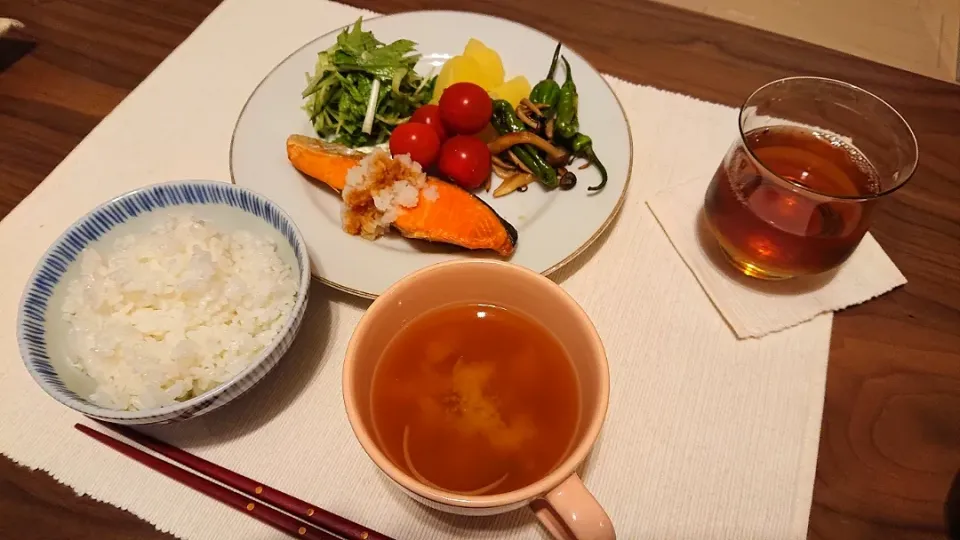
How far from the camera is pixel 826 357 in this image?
116cm

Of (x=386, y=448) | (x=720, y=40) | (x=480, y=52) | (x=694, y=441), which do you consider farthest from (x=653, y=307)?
(x=720, y=40)

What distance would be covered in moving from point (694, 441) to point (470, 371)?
1.34 feet

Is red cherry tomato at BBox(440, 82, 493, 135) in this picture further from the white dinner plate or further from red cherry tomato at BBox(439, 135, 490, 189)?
the white dinner plate

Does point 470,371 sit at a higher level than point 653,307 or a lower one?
higher

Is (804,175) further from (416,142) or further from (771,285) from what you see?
(416,142)

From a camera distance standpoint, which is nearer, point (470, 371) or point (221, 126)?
point (470, 371)

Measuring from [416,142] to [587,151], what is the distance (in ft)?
1.21

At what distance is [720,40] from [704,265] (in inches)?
31.2

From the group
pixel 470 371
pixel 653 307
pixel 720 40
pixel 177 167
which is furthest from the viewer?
pixel 720 40

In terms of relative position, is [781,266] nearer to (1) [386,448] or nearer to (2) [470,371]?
(2) [470,371]

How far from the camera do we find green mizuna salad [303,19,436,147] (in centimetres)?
152

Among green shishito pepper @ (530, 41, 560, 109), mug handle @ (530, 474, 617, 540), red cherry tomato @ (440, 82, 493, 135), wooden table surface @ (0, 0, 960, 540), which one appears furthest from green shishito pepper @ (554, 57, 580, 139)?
mug handle @ (530, 474, 617, 540)

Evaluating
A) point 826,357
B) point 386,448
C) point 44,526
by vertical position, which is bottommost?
point 44,526

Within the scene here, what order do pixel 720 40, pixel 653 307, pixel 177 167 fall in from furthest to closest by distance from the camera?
pixel 720 40, pixel 177 167, pixel 653 307
